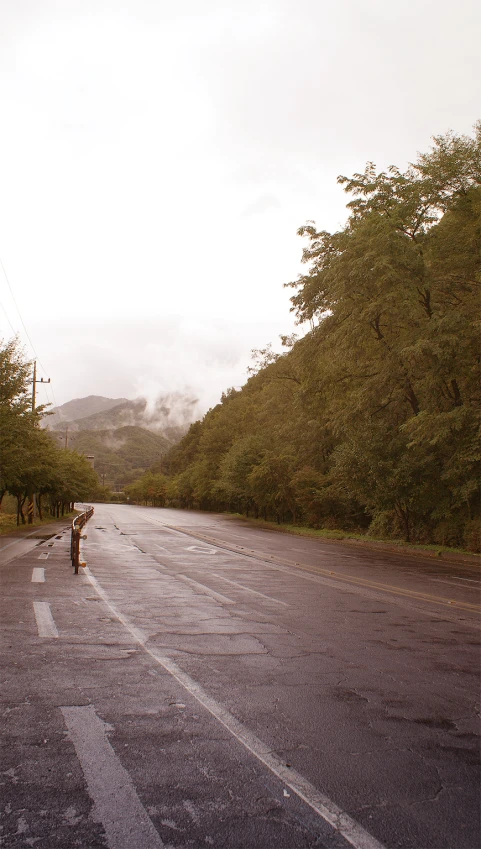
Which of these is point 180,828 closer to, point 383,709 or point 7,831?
point 7,831

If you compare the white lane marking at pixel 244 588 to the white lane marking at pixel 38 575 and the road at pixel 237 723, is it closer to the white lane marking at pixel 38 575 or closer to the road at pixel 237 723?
the road at pixel 237 723

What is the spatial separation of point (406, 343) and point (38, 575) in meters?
15.6

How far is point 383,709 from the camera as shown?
16.6 ft

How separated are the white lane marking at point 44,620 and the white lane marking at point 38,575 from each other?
107 inches

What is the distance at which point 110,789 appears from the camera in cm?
347

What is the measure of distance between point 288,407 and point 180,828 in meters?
38.3

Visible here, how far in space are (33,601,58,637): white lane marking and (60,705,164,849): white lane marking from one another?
3.18 metres

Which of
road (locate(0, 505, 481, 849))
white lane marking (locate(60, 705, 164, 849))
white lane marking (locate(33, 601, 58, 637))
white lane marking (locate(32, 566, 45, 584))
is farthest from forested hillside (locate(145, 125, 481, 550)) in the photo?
white lane marking (locate(60, 705, 164, 849))

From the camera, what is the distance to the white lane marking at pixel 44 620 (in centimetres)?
757

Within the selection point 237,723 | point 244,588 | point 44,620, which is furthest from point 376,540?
point 237,723

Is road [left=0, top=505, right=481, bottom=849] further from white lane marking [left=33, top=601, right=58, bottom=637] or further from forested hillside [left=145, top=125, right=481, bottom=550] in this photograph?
forested hillside [left=145, top=125, right=481, bottom=550]

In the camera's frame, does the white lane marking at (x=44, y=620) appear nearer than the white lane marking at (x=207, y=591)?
Yes

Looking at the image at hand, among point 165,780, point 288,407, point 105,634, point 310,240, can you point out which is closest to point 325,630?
point 105,634

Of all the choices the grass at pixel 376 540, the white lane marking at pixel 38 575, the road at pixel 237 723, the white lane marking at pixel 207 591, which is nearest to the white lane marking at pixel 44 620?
the road at pixel 237 723
